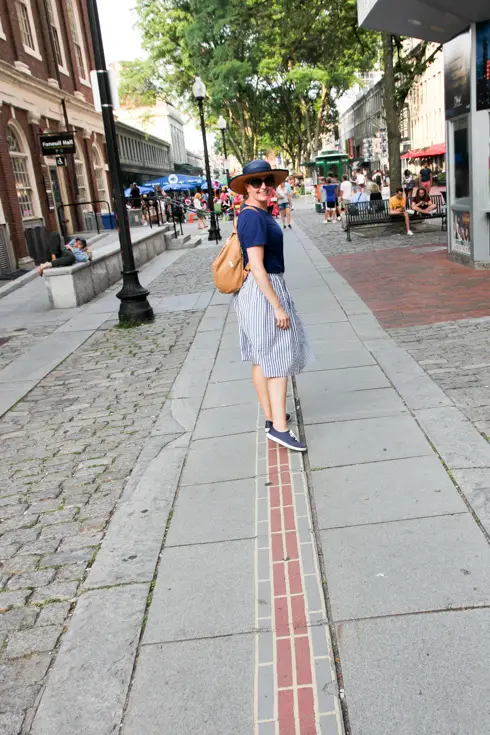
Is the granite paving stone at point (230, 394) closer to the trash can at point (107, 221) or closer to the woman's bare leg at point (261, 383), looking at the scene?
the woman's bare leg at point (261, 383)

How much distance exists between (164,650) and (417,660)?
94 cm

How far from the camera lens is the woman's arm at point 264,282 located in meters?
3.89

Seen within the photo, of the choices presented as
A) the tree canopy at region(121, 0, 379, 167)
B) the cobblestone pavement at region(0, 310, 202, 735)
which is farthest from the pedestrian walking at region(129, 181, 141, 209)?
the cobblestone pavement at region(0, 310, 202, 735)

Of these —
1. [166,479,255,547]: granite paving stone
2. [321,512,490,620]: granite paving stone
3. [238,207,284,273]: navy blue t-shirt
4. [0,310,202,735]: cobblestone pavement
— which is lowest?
[0,310,202,735]: cobblestone pavement

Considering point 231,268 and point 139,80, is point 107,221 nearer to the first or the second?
point 139,80

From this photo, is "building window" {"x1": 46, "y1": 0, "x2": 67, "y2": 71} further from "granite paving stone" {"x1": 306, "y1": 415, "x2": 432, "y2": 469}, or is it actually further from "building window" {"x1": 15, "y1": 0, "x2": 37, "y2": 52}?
"granite paving stone" {"x1": 306, "y1": 415, "x2": 432, "y2": 469}

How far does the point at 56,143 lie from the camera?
18203 millimetres

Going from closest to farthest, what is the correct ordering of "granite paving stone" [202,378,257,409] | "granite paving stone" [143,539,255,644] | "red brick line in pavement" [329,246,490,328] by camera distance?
1. "granite paving stone" [143,539,255,644]
2. "granite paving stone" [202,378,257,409]
3. "red brick line in pavement" [329,246,490,328]

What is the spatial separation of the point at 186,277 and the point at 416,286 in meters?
5.40

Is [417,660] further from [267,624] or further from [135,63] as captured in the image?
[135,63]

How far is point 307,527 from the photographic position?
133 inches

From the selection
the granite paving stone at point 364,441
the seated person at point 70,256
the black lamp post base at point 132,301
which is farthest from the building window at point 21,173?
the granite paving stone at point 364,441

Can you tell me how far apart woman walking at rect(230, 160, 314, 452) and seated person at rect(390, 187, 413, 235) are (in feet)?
44.6

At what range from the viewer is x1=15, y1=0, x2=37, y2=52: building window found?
20.1 metres
